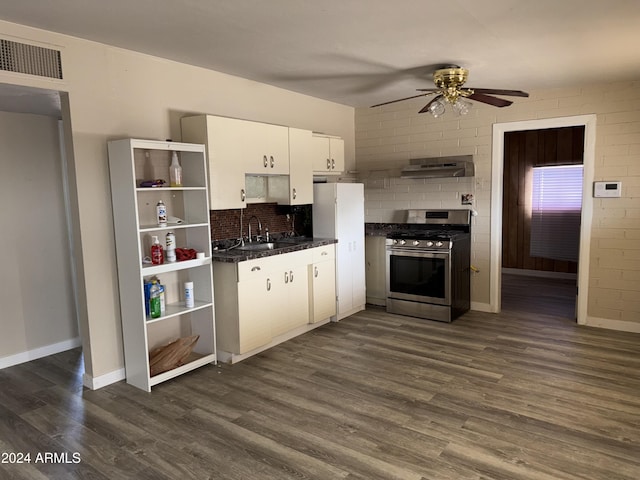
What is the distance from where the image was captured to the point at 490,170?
5.16 metres

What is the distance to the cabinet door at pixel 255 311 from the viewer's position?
3.79 m

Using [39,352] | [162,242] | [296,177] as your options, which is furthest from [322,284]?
[39,352]

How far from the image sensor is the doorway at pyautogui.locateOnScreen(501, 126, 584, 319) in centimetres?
669

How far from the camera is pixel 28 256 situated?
4062 mm

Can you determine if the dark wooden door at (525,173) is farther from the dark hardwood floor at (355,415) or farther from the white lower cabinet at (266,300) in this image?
the white lower cabinet at (266,300)

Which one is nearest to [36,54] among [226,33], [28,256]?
[226,33]

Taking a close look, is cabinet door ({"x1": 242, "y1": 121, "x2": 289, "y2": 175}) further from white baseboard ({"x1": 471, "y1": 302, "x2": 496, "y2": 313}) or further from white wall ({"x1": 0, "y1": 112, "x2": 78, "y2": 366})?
white baseboard ({"x1": 471, "y1": 302, "x2": 496, "y2": 313})

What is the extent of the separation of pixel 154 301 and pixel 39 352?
1563 millimetres

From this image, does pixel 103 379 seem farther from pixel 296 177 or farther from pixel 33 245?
pixel 296 177

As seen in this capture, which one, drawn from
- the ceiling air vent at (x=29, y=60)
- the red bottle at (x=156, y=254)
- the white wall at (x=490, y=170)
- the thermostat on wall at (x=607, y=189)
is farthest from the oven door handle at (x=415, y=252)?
the ceiling air vent at (x=29, y=60)

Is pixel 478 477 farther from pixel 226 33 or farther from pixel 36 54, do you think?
pixel 36 54

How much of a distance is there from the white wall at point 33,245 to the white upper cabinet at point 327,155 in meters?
2.51

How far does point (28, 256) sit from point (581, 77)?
5397 mm

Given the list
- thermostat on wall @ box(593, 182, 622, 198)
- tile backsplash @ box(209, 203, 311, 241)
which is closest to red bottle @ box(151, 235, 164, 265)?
tile backsplash @ box(209, 203, 311, 241)
